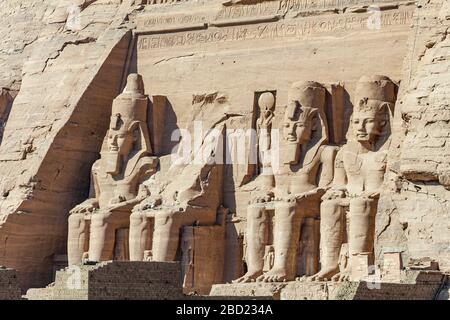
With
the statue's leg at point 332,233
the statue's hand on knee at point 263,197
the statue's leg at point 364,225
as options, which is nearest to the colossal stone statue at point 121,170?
the statue's hand on knee at point 263,197

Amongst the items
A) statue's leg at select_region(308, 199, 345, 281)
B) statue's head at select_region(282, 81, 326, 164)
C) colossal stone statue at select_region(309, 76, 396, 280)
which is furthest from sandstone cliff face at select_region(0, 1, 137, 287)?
statue's leg at select_region(308, 199, 345, 281)

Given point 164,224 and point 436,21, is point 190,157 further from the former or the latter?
point 436,21

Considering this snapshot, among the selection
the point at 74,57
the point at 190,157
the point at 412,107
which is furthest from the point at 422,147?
the point at 74,57

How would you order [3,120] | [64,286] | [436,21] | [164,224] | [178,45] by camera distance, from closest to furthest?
[64,286] < [436,21] < [164,224] < [178,45] < [3,120]

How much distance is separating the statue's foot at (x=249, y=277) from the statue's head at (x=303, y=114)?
6.46ft

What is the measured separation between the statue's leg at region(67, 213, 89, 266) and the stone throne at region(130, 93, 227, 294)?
1278 millimetres

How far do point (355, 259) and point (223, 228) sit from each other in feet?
12.4

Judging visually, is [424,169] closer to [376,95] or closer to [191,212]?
[376,95]

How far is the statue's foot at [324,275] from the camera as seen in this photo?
32.8m

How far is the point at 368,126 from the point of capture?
33.3 metres

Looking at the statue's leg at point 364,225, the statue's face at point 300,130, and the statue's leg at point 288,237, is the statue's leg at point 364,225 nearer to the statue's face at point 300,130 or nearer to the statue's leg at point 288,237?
the statue's leg at point 288,237

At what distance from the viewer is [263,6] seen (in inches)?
1421

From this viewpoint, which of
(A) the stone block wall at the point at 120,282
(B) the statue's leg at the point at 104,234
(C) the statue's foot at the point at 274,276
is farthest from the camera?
(B) the statue's leg at the point at 104,234

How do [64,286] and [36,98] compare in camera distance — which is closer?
[64,286]
